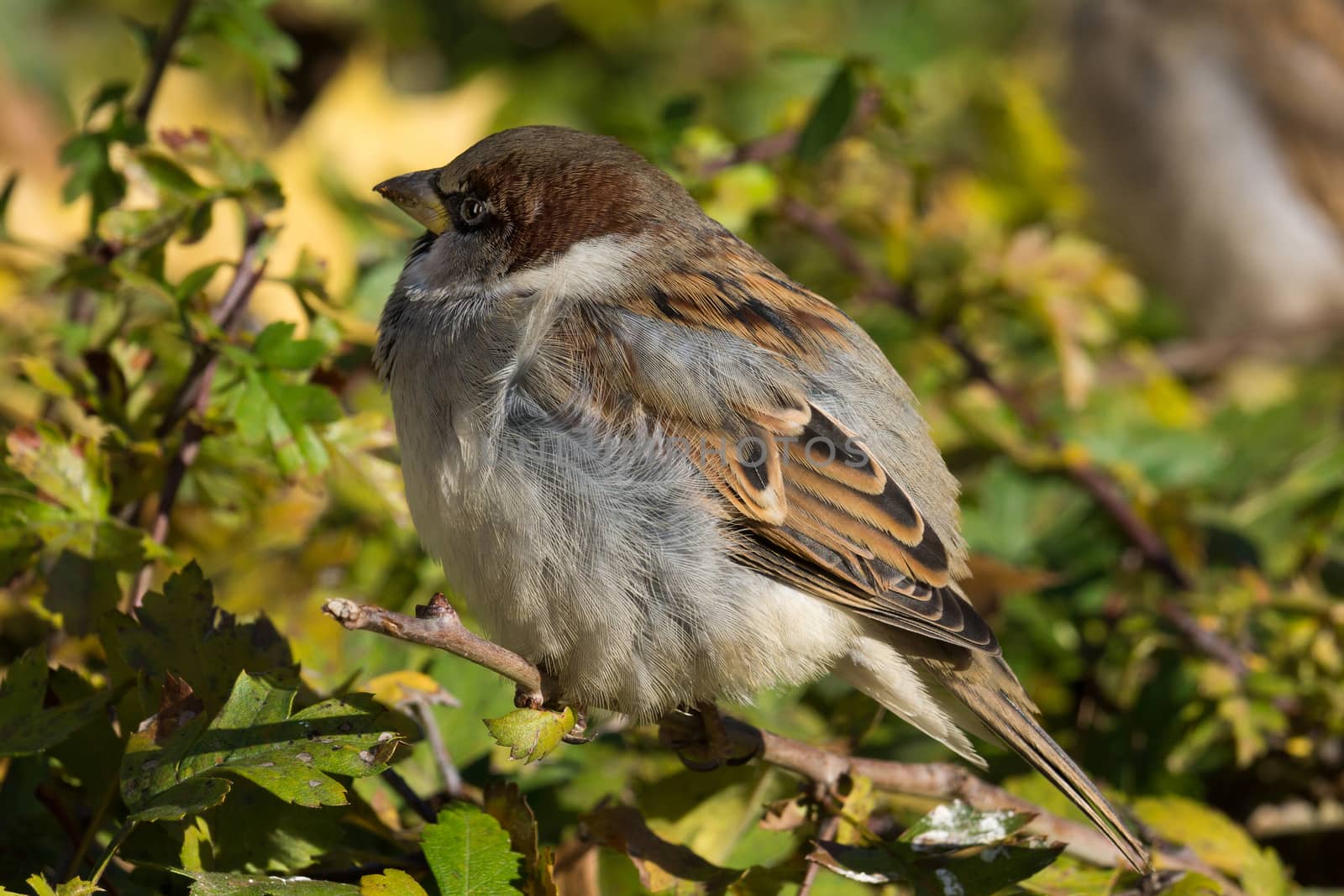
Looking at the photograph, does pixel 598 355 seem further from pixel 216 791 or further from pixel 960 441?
pixel 960 441

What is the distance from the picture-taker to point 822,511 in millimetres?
1865

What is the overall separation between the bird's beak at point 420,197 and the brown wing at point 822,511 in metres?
0.47

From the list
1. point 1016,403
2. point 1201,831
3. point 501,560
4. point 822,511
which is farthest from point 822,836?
point 1016,403

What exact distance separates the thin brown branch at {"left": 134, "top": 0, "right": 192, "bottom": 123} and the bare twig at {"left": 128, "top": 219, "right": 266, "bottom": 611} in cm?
32

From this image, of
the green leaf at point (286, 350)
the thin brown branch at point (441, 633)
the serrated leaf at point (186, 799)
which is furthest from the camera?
the green leaf at point (286, 350)

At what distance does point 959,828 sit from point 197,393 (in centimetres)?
127

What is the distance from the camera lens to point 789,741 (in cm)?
189

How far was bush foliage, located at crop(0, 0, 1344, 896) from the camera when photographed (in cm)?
167

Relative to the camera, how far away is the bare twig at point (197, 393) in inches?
79.3

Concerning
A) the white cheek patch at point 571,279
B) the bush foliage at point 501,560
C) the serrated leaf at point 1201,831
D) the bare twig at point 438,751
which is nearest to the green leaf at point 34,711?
the bush foliage at point 501,560

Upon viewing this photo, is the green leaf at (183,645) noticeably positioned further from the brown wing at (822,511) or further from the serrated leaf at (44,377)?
the brown wing at (822,511)

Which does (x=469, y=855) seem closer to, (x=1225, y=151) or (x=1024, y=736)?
(x=1024, y=736)

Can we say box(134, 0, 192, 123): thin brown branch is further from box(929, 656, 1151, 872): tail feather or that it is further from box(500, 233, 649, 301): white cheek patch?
box(929, 656, 1151, 872): tail feather

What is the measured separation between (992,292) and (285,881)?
1.87m
